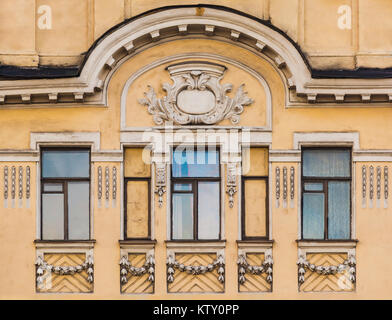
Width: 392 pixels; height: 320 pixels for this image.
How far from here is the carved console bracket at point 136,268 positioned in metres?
26.5

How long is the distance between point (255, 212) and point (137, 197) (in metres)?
2.11

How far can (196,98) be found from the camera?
2684cm

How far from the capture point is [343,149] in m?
26.8

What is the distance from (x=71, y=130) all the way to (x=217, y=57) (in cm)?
290

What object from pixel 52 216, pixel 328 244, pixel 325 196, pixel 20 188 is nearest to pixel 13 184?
pixel 20 188

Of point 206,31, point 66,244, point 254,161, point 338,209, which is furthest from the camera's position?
point 254,161

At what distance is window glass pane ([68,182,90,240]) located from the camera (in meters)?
26.8

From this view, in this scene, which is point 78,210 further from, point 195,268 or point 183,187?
point 195,268

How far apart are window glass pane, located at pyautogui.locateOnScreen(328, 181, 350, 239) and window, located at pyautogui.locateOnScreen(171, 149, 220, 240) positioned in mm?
1984

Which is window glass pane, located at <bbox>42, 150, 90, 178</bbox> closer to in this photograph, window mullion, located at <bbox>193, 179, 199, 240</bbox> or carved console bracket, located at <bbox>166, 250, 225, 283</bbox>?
window mullion, located at <bbox>193, 179, 199, 240</bbox>

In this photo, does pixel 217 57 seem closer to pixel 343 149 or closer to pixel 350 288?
pixel 343 149

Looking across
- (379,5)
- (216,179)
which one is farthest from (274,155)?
(379,5)

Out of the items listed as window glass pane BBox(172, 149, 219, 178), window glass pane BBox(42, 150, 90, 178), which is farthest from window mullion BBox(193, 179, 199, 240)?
window glass pane BBox(42, 150, 90, 178)

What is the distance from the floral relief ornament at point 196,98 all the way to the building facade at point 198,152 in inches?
1.0
